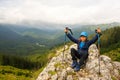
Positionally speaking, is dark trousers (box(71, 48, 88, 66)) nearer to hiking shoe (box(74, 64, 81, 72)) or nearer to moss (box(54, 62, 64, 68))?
hiking shoe (box(74, 64, 81, 72))

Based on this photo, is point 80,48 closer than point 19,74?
Yes

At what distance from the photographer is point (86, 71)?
86.6 feet

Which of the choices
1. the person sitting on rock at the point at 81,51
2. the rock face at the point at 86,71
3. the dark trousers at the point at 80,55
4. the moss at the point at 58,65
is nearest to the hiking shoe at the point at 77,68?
the person sitting on rock at the point at 81,51

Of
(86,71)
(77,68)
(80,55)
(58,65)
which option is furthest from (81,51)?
(58,65)

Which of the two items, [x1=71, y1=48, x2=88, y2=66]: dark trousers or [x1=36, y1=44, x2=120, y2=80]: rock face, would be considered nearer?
[x1=36, y1=44, x2=120, y2=80]: rock face

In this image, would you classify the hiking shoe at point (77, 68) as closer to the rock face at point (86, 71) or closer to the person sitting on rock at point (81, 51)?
the person sitting on rock at point (81, 51)

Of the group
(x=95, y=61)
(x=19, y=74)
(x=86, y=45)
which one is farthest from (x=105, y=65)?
(x=19, y=74)

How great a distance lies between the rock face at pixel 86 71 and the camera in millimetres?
25047

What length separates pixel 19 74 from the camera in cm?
17738

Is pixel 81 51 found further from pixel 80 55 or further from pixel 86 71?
pixel 86 71

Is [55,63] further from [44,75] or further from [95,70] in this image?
[95,70]

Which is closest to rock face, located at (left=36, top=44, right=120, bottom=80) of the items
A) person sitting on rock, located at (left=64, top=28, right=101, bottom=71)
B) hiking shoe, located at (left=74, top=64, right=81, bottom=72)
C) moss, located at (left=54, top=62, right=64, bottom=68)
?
moss, located at (left=54, top=62, right=64, bottom=68)

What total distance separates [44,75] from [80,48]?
5.50 meters

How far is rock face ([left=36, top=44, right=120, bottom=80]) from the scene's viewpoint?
82.2ft
